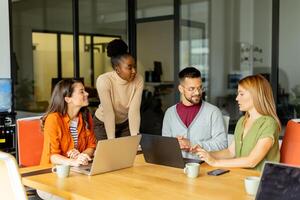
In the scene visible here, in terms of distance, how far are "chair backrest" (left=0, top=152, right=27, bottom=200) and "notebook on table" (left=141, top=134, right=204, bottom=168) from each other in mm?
925

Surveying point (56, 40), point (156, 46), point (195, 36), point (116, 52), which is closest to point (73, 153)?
point (116, 52)

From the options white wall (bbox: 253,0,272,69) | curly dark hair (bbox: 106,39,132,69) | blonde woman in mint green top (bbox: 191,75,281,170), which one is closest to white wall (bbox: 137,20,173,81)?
white wall (bbox: 253,0,272,69)

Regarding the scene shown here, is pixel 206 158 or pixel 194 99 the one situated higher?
pixel 194 99

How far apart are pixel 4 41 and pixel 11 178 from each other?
4.21m

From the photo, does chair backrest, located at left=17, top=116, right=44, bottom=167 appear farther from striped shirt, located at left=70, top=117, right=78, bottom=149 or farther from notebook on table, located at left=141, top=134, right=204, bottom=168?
notebook on table, located at left=141, top=134, right=204, bottom=168

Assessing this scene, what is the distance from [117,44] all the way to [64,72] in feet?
10.2

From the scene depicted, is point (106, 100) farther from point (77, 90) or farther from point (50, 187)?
point (50, 187)

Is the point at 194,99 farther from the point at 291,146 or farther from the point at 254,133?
the point at 291,146

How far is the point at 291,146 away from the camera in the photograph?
239cm

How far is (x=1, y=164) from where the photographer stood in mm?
1430

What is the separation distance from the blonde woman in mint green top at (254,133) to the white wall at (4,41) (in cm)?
356

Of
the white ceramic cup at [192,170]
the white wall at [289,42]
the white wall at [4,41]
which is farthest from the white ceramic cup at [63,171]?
the white wall at [4,41]

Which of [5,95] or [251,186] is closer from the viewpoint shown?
[251,186]

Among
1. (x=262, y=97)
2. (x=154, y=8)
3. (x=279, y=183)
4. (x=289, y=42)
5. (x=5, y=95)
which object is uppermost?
(x=154, y=8)
